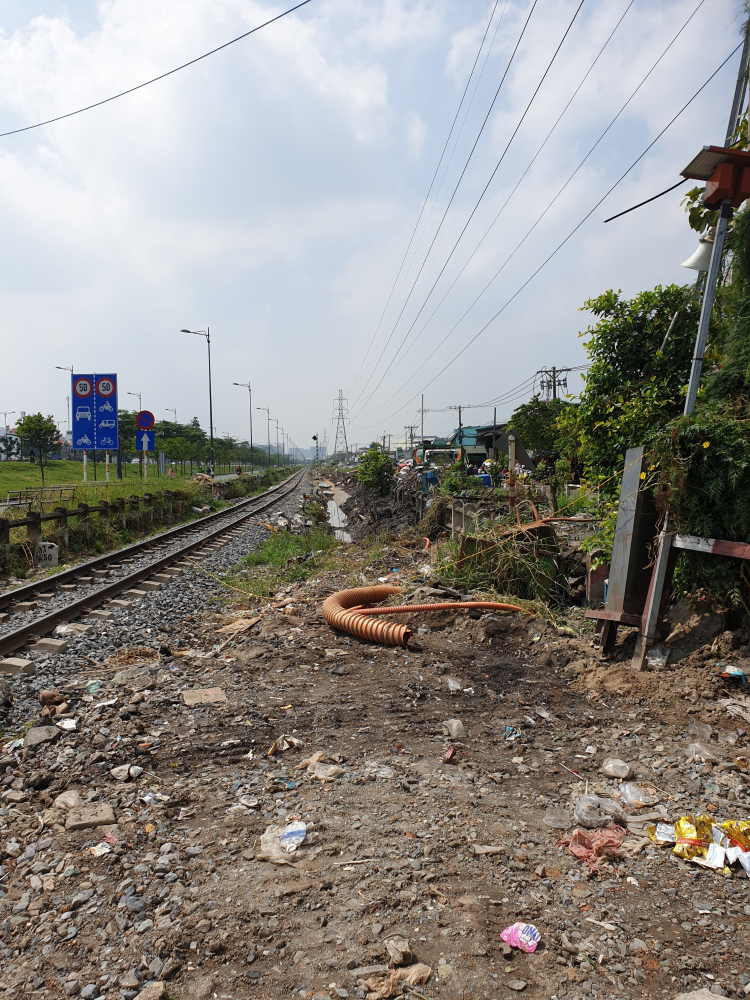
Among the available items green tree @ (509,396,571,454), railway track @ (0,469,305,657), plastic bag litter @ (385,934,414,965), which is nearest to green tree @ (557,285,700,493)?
plastic bag litter @ (385,934,414,965)

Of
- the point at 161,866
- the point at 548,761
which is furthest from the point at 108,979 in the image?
the point at 548,761

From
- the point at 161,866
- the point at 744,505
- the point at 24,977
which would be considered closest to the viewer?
the point at 24,977

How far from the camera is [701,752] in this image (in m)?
3.79

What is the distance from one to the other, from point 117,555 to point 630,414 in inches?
435

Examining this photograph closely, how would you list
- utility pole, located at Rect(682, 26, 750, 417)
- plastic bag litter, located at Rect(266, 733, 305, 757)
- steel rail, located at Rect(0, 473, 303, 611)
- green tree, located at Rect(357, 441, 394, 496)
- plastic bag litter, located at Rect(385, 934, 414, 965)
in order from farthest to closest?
1. green tree, located at Rect(357, 441, 394, 496)
2. steel rail, located at Rect(0, 473, 303, 611)
3. utility pole, located at Rect(682, 26, 750, 417)
4. plastic bag litter, located at Rect(266, 733, 305, 757)
5. plastic bag litter, located at Rect(385, 934, 414, 965)

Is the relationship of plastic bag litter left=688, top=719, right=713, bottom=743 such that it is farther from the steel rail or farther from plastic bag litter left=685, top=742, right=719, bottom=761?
the steel rail

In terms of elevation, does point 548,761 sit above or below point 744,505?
below

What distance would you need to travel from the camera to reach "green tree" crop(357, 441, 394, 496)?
25938mm

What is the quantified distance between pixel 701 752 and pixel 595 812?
99 cm

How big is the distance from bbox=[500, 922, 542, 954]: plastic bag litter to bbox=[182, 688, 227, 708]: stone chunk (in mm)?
3241

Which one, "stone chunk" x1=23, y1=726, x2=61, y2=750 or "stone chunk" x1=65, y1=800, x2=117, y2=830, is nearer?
"stone chunk" x1=65, y1=800, x2=117, y2=830

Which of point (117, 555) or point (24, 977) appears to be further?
point (117, 555)

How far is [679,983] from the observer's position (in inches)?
87.6

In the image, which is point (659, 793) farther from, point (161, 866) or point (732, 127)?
point (732, 127)
